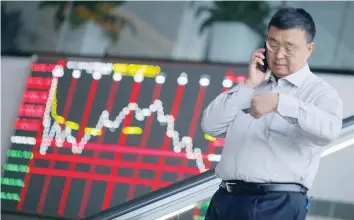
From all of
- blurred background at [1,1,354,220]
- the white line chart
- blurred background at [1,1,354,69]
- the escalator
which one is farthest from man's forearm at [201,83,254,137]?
blurred background at [1,1,354,69]

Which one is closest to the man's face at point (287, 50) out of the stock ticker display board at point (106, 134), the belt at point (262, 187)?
the belt at point (262, 187)

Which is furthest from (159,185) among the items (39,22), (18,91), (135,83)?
(39,22)

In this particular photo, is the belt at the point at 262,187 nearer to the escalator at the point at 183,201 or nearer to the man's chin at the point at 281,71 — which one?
the man's chin at the point at 281,71

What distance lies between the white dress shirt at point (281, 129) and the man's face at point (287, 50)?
2cm

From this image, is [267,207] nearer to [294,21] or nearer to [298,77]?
[298,77]

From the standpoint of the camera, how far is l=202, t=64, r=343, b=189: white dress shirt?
4.46ft

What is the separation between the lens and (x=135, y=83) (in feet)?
11.5

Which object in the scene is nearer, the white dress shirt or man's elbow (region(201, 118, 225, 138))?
the white dress shirt

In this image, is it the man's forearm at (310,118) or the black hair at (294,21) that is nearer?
the man's forearm at (310,118)

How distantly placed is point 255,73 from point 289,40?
0.12m

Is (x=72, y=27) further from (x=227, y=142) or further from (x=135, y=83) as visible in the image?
(x=227, y=142)

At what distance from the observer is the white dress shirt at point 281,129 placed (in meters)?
1.36

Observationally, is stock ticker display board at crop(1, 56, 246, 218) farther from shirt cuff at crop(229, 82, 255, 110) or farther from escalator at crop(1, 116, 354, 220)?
shirt cuff at crop(229, 82, 255, 110)

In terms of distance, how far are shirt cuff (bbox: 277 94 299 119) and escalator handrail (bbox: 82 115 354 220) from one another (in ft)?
2.99
